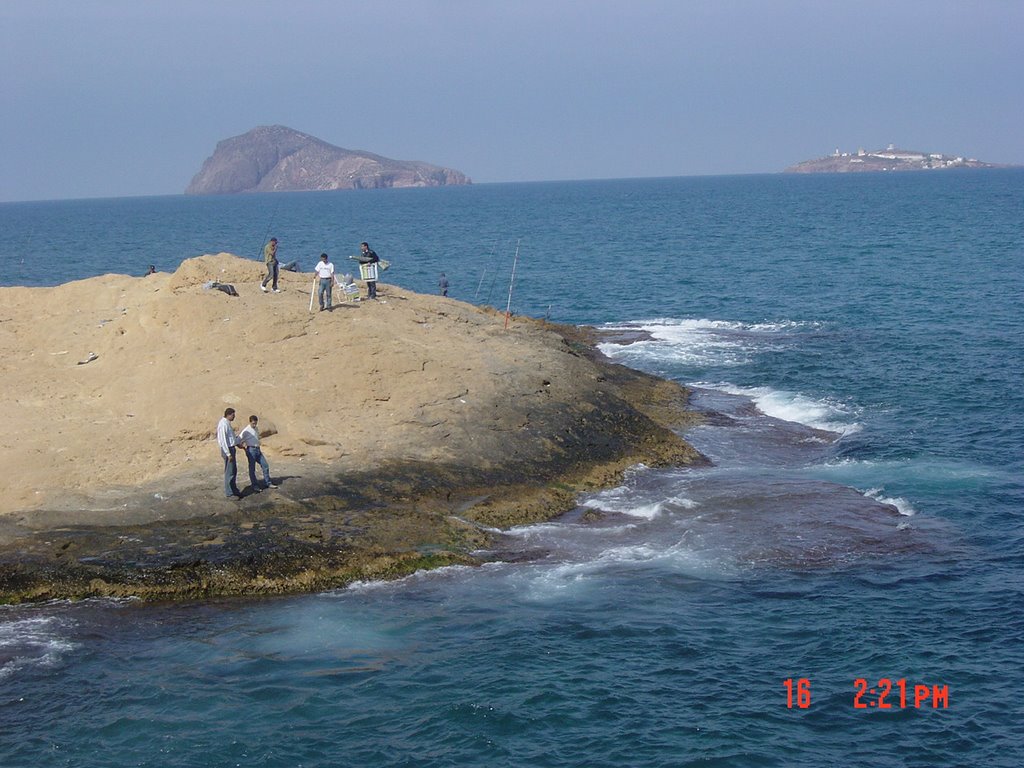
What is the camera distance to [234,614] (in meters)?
21.6

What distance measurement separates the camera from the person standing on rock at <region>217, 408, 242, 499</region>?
80.1ft

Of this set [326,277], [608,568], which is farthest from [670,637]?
[326,277]

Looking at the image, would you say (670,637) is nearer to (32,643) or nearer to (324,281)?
(32,643)

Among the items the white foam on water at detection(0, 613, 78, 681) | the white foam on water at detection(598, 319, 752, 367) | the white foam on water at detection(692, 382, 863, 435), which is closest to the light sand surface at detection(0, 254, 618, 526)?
the white foam on water at detection(0, 613, 78, 681)

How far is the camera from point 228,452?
80.2 feet

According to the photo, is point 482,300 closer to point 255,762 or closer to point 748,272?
point 748,272

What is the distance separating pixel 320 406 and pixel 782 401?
17331mm

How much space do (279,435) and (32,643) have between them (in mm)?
8732

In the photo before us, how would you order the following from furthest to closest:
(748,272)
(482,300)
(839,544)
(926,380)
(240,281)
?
(748,272)
(482,300)
(926,380)
(240,281)
(839,544)

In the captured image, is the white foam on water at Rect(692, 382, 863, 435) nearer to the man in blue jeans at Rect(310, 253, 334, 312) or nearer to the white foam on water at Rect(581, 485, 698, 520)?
the white foam on water at Rect(581, 485, 698, 520)

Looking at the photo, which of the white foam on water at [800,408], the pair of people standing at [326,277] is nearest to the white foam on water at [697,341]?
the white foam on water at [800,408]

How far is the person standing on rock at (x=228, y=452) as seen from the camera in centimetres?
2442

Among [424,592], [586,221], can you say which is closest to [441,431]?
[424,592]
